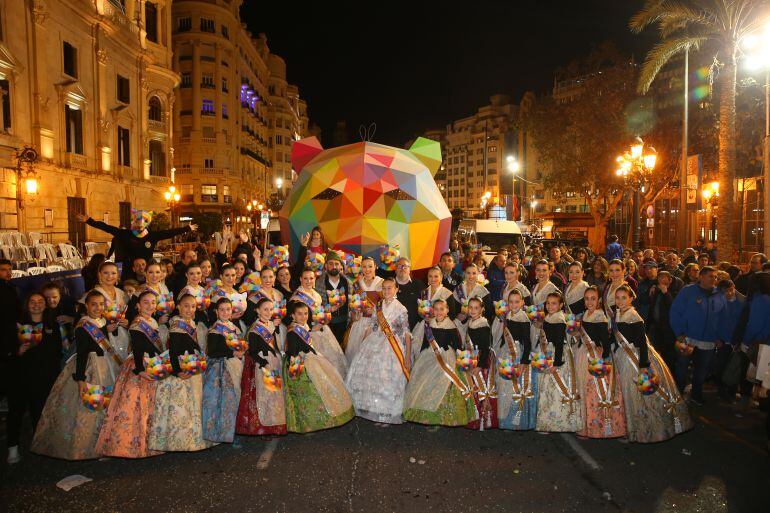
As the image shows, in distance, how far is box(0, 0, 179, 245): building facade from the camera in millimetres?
19062

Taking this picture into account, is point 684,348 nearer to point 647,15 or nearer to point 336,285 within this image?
point 336,285

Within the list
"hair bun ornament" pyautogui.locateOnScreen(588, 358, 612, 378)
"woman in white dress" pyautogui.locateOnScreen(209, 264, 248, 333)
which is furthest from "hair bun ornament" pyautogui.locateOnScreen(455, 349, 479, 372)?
"woman in white dress" pyautogui.locateOnScreen(209, 264, 248, 333)

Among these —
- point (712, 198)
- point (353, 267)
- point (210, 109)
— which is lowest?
point (353, 267)

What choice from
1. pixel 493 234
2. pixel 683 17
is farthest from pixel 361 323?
pixel 683 17

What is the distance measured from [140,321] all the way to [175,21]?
2083 inches

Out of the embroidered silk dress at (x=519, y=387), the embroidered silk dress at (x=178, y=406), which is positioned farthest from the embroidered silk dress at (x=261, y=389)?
the embroidered silk dress at (x=519, y=387)

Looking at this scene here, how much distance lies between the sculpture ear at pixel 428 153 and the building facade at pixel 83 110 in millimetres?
15686

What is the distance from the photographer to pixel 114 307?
5.25 meters

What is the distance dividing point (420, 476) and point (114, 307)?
3.49m

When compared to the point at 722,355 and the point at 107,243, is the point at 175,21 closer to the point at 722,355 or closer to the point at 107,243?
the point at 107,243

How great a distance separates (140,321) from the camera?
500cm

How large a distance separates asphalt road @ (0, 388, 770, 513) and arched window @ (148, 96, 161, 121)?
108 ft

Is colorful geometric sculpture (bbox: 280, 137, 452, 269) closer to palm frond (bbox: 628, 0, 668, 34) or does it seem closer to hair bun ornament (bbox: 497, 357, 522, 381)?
hair bun ornament (bbox: 497, 357, 522, 381)

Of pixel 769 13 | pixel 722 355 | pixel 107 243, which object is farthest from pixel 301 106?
pixel 722 355
